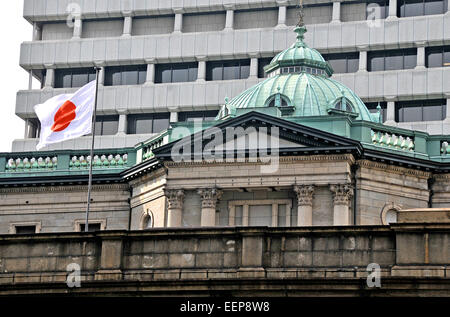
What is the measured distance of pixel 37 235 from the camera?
3656cm

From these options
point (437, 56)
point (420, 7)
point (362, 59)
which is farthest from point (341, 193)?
point (420, 7)

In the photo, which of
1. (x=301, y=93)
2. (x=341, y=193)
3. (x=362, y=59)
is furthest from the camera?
(x=362, y=59)

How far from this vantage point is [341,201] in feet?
194

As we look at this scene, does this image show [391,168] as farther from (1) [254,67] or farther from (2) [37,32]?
(2) [37,32]

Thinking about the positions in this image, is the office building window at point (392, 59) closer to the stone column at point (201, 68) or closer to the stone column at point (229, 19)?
the stone column at point (229, 19)

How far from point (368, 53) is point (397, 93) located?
4.57 meters

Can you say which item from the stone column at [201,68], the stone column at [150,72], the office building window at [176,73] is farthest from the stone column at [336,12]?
the stone column at [150,72]

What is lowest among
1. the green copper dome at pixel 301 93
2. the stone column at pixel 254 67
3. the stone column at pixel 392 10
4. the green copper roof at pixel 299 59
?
the green copper dome at pixel 301 93

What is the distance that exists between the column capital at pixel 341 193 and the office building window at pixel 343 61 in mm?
47311

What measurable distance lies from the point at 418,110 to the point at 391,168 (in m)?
43.6

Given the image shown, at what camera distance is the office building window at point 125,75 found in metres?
112

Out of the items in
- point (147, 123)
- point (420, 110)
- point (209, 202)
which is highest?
point (147, 123)

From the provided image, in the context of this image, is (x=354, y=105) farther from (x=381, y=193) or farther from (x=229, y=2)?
(x=229, y=2)

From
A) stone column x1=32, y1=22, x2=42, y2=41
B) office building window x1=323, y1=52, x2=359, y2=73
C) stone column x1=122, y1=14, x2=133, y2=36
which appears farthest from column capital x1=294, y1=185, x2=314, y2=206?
stone column x1=32, y1=22, x2=42, y2=41
